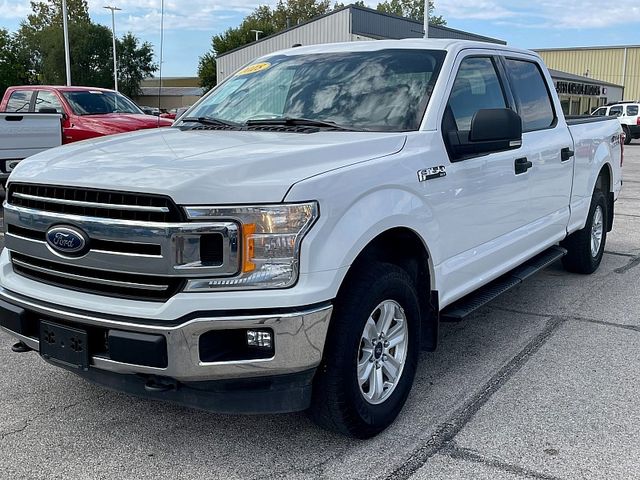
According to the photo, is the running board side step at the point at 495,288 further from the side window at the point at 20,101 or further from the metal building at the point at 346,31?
the metal building at the point at 346,31

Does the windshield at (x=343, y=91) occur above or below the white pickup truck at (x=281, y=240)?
above

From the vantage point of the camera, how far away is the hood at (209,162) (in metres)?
2.74

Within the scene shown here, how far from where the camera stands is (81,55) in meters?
50.9

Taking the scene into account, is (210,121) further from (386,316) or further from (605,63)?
(605,63)

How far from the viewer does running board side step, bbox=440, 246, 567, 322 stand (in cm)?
398

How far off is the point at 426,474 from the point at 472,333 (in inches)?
80.8

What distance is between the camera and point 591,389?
12.7 feet

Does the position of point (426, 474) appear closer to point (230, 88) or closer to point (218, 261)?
point (218, 261)

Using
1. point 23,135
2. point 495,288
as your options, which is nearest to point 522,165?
point 495,288

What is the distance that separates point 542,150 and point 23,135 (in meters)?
7.45

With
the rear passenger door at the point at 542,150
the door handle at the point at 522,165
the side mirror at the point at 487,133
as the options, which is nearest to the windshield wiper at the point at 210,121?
the side mirror at the point at 487,133

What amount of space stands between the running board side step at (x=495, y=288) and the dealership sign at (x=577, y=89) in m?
34.3

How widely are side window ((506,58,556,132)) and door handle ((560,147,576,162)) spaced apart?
23cm

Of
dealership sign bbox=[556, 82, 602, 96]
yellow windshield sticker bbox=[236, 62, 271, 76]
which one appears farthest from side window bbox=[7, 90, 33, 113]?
dealership sign bbox=[556, 82, 602, 96]
